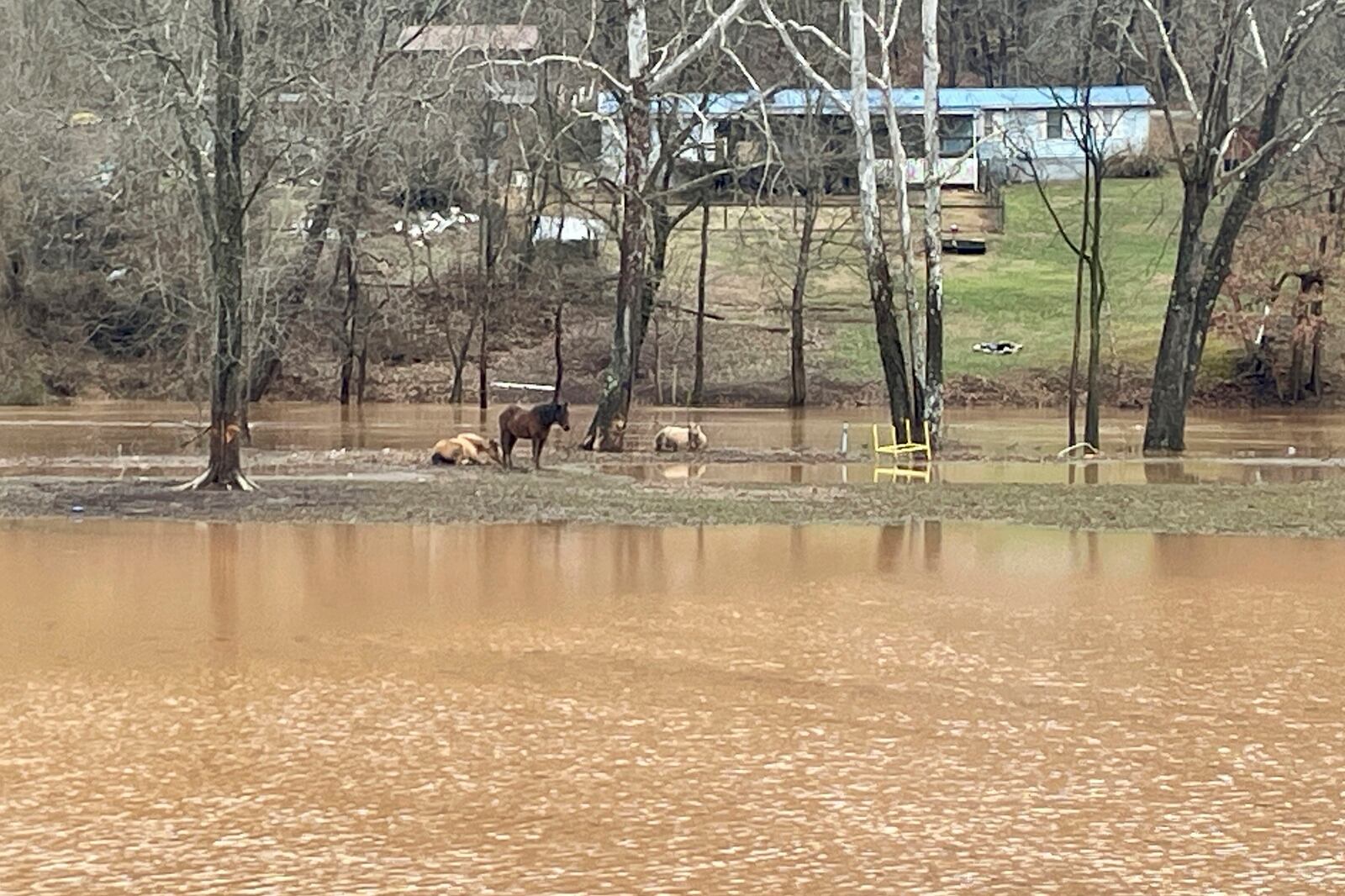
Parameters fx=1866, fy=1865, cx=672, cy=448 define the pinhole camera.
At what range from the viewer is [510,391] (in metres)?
48.4

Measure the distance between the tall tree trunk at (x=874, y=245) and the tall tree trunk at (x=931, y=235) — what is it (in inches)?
23.5

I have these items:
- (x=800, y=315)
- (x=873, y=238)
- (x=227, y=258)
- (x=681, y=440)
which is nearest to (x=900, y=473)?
(x=873, y=238)

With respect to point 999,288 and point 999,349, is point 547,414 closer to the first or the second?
point 999,349

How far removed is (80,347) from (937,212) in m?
27.7

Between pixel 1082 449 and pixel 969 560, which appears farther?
pixel 1082 449

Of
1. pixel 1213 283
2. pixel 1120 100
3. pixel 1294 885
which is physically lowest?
pixel 1294 885

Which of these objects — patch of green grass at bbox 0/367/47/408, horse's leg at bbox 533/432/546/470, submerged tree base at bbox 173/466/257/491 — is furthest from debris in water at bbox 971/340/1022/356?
submerged tree base at bbox 173/466/257/491

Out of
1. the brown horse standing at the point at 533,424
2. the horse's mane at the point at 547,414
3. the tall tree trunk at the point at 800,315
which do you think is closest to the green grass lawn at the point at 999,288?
the tall tree trunk at the point at 800,315

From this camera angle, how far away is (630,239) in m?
30.3

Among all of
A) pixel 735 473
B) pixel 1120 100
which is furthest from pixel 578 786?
pixel 1120 100

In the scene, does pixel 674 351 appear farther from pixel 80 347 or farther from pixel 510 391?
pixel 80 347

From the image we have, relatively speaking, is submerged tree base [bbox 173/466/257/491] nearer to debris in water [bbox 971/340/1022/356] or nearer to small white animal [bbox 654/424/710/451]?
small white animal [bbox 654/424/710/451]

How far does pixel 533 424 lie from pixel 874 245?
7.16m

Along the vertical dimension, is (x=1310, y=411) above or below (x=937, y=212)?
below
